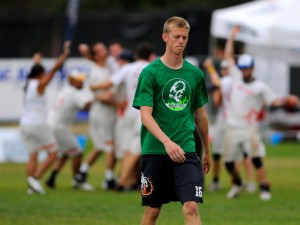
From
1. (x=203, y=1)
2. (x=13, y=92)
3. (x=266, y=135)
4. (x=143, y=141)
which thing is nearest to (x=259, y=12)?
(x=266, y=135)

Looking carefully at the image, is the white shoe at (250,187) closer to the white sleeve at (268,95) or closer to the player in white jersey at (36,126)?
the white sleeve at (268,95)

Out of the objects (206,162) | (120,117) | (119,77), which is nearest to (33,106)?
(119,77)

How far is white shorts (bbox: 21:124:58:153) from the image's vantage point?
18016 millimetres

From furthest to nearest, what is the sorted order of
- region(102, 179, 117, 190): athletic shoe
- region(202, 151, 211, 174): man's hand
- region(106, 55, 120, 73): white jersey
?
region(106, 55, 120, 73): white jersey, region(102, 179, 117, 190): athletic shoe, region(202, 151, 211, 174): man's hand

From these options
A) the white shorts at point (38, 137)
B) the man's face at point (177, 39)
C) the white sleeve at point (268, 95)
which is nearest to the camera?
the man's face at point (177, 39)

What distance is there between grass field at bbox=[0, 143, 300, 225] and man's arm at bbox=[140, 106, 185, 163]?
141 inches

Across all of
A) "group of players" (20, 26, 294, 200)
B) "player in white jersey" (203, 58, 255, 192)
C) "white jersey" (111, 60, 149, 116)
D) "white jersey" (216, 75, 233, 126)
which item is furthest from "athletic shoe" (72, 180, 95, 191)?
"white jersey" (216, 75, 233, 126)

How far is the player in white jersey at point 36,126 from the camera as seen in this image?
17.7m

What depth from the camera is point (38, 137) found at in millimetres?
18047

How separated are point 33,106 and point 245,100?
3.75m

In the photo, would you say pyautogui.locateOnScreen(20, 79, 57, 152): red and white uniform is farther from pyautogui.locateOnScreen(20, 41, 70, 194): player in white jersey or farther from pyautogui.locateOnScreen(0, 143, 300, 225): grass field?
pyautogui.locateOnScreen(0, 143, 300, 225): grass field

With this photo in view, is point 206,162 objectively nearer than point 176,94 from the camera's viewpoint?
No

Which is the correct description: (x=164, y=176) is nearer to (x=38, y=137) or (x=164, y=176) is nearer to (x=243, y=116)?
(x=243, y=116)

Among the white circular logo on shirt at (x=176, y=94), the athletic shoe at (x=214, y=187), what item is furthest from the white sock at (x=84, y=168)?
the white circular logo on shirt at (x=176, y=94)
